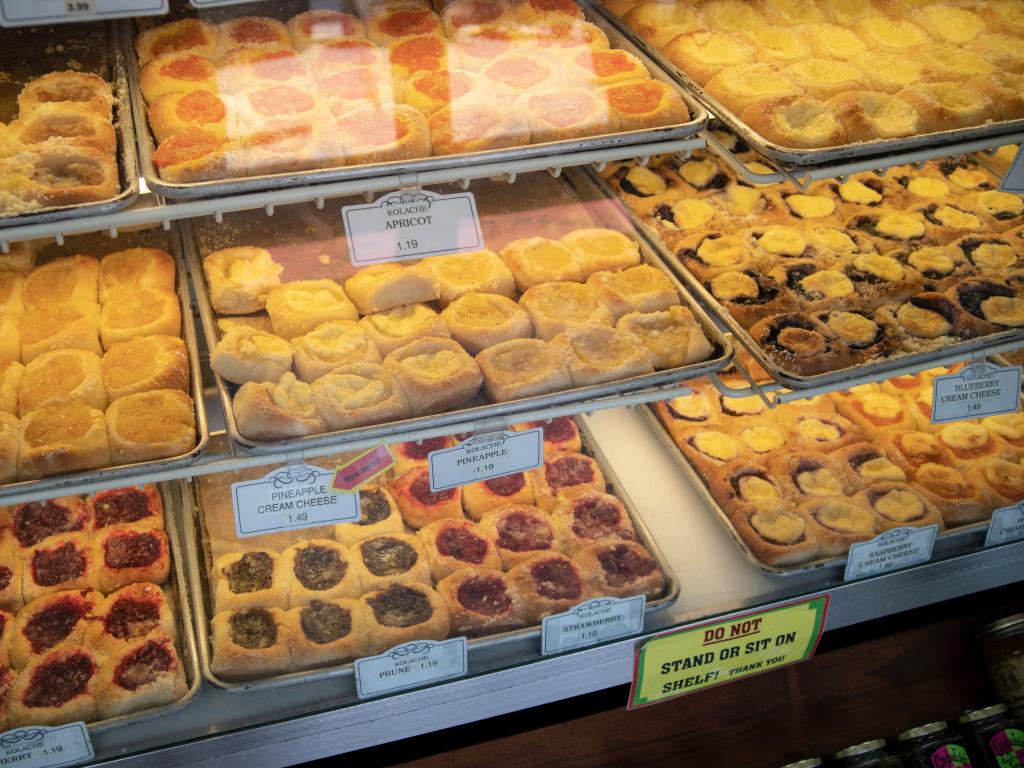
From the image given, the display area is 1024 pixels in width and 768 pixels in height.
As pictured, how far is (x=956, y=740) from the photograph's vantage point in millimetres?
2467

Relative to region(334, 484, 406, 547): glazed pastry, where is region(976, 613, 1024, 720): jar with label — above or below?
below

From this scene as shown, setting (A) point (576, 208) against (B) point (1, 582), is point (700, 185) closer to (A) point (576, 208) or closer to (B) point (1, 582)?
(A) point (576, 208)

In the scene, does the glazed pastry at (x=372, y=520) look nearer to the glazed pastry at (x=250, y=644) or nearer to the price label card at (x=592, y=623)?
the glazed pastry at (x=250, y=644)

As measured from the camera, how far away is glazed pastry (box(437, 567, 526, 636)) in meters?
2.12

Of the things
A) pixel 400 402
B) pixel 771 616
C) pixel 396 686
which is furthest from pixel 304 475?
pixel 771 616

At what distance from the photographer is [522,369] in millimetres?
2059

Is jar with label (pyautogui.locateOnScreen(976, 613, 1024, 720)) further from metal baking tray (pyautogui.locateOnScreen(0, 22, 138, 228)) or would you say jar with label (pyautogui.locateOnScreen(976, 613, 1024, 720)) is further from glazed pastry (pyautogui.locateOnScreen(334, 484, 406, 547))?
metal baking tray (pyautogui.locateOnScreen(0, 22, 138, 228))

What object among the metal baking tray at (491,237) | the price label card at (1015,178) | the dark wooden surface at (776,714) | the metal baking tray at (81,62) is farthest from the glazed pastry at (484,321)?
the price label card at (1015,178)

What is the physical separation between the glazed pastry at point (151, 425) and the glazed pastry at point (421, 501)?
2.02ft

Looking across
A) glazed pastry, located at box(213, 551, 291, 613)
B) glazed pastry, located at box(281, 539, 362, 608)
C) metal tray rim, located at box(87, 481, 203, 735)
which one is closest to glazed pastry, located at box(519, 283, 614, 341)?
glazed pastry, located at box(281, 539, 362, 608)

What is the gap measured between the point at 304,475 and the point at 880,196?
1.94m

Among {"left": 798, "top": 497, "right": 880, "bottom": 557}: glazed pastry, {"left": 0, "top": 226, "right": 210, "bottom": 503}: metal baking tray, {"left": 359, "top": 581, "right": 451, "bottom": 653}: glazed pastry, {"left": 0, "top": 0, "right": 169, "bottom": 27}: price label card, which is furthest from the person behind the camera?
{"left": 798, "top": 497, "right": 880, "bottom": 557}: glazed pastry

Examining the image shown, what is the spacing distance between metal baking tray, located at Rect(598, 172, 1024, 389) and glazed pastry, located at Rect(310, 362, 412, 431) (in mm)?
816

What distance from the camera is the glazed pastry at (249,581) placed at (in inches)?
82.0
